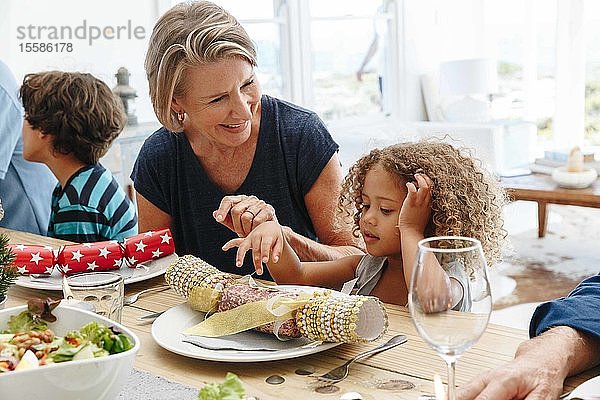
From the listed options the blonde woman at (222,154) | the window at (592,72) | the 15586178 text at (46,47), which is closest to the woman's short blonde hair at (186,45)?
the blonde woman at (222,154)

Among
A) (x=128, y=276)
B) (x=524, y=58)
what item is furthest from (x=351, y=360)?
(x=524, y=58)

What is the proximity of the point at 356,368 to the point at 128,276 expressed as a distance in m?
0.66

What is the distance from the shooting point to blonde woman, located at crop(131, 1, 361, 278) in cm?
186

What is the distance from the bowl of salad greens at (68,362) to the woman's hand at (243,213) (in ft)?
2.03

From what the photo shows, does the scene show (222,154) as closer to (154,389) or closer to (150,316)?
(150,316)

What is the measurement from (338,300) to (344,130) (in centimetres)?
504

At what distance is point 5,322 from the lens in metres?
1.13

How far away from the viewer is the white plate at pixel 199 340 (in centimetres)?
118

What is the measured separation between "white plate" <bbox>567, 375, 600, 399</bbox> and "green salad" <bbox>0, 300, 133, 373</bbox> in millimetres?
532

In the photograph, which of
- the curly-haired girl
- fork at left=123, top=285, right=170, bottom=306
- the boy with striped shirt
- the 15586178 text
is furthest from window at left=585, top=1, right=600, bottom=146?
fork at left=123, top=285, right=170, bottom=306

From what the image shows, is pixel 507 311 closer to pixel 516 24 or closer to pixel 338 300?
pixel 338 300

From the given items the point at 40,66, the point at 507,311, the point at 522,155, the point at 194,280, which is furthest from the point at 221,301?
the point at 522,155

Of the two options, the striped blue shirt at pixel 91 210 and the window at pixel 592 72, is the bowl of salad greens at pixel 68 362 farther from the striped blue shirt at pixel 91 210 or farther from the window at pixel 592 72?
the window at pixel 592 72

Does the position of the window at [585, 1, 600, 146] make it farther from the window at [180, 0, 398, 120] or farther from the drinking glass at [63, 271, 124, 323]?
the drinking glass at [63, 271, 124, 323]
